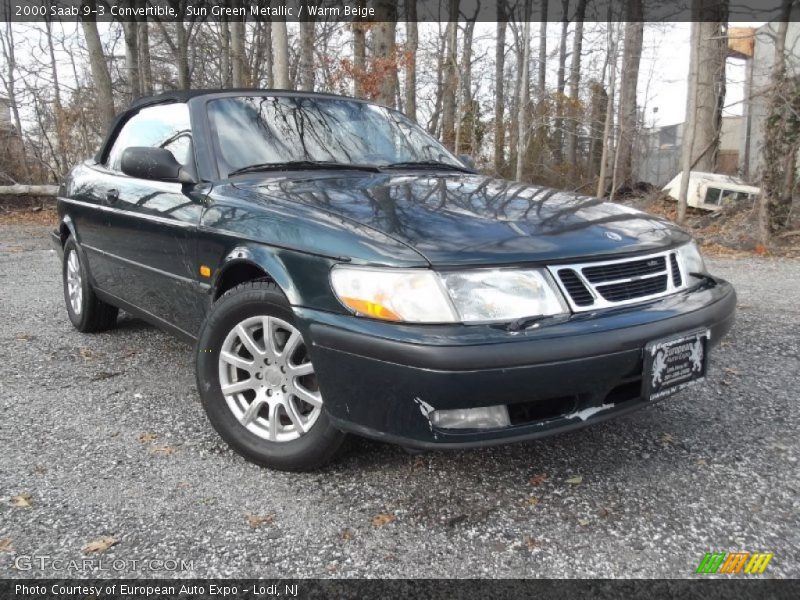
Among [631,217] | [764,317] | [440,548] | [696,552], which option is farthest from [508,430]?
[764,317]

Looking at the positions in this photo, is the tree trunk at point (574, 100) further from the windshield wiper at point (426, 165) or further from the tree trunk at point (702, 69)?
the windshield wiper at point (426, 165)

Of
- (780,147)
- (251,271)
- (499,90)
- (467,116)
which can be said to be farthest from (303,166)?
(499,90)

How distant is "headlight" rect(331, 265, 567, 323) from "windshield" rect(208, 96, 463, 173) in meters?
1.20

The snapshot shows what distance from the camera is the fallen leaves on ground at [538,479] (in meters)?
2.36

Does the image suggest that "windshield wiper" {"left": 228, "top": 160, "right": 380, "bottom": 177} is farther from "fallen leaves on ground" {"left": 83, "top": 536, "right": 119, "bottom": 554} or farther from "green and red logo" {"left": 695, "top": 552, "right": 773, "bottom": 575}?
"green and red logo" {"left": 695, "top": 552, "right": 773, "bottom": 575}

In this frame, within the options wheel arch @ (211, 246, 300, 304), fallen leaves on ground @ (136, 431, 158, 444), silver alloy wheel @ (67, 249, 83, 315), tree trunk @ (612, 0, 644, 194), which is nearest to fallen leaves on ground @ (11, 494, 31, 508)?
fallen leaves on ground @ (136, 431, 158, 444)

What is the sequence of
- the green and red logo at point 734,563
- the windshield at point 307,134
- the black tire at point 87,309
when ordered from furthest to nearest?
the black tire at point 87,309 < the windshield at point 307,134 < the green and red logo at point 734,563

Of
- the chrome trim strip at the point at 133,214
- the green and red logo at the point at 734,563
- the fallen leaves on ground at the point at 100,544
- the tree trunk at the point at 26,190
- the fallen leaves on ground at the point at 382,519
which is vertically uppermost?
the chrome trim strip at the point at 133,214

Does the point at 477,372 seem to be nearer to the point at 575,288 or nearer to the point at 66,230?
the point at 575,288

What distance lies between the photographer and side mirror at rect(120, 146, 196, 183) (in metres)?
2.87

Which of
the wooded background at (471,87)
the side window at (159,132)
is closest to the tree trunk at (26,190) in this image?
the wooded background at (471,87)

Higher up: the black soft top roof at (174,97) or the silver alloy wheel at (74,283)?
the black soft top roof at (174,97)

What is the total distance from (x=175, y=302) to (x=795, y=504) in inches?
107

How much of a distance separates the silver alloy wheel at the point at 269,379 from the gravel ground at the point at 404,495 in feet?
0.64
